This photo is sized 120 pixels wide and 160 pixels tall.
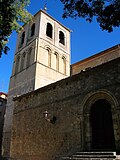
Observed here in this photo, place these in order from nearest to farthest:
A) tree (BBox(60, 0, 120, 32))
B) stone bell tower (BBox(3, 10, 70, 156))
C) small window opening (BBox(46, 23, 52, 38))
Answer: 1. tree (BBox(60, 0, 120, 32))
2. stone bell tower (BBox(3, 10, 70, 156))
3. small window opening (BBox(46, 23, 52, 38))

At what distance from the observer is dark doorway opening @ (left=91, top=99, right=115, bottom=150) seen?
7.93 meters

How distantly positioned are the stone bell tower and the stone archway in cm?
925

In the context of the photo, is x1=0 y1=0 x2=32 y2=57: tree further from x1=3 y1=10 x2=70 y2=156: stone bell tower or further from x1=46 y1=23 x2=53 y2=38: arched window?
x1=46 y1=23 x2=53 y2=38: arched window

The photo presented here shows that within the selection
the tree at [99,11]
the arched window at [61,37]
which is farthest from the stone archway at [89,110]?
the arched window at [61,37]

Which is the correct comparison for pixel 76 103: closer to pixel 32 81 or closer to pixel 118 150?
pixel 118 150

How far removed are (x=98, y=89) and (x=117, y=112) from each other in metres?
1.51

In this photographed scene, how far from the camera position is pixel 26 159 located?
11.1 m

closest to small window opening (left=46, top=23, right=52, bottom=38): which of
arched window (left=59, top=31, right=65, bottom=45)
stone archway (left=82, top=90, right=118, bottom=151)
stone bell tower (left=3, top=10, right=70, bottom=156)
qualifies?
stone bell tower (left=3, top=10, right=70, bottom=156)

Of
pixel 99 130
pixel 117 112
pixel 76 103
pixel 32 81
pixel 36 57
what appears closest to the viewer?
pixel 117 112

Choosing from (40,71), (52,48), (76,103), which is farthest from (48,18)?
(76,103)

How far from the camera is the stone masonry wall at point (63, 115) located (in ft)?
27.3

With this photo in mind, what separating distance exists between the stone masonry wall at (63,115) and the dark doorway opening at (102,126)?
339 mm

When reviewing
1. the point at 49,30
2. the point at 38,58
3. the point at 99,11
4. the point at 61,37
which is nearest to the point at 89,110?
the point at 99,11

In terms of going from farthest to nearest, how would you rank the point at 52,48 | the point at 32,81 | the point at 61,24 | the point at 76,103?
1. the point at 61,24
2. the point at 52,48
3. the point at 32,81
4. the point at 76,103
